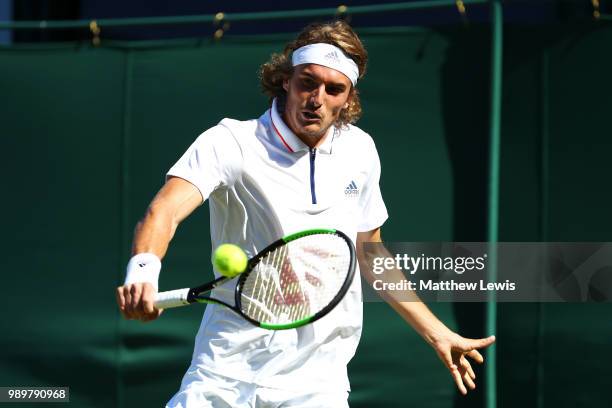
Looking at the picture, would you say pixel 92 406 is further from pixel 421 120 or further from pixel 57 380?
pixel 421 120

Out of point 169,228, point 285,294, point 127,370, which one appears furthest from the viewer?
point 127,370

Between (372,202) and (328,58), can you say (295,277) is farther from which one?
(328,58)

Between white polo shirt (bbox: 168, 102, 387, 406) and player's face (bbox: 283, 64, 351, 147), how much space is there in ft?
0.13

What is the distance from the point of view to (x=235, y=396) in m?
3.52

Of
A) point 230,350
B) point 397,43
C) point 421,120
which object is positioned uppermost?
point 397,43

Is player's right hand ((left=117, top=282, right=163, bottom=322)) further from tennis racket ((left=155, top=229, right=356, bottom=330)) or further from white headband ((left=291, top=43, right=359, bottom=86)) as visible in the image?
white headband ((left=291, top=43, right=359, bottom=86))

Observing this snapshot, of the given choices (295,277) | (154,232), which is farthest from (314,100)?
(154,232)

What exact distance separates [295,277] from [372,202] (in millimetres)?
556

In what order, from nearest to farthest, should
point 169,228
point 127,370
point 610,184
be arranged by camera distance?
point 169,228
point 610,184
point 127,370

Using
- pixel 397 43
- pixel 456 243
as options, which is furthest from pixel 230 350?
pixel 397 43

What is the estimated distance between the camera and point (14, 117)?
231 inches

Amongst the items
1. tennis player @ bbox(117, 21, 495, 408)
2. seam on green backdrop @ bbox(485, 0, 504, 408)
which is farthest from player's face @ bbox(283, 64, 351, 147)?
seam on green backdrop @ bbox(485, 0, 504, 408)

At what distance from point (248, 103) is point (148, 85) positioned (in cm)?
52

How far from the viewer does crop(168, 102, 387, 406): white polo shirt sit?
3.54 m
